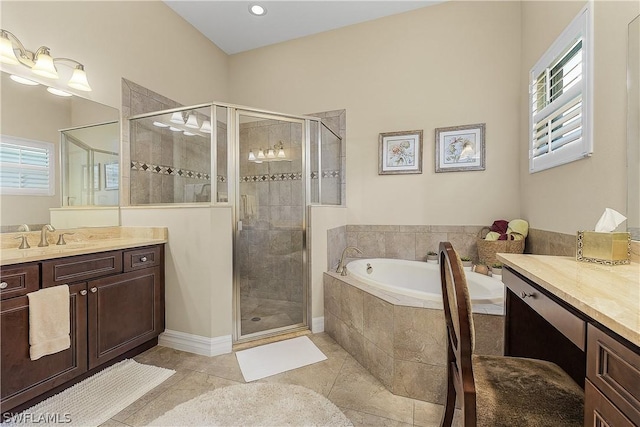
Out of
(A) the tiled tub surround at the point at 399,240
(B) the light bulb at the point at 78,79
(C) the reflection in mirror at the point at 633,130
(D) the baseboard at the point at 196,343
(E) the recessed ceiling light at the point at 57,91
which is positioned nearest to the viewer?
(C) the reflection in mirror at the point at 633,130

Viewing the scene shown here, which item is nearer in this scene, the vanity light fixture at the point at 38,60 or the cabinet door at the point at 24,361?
the cabinet door at the point at 24,361

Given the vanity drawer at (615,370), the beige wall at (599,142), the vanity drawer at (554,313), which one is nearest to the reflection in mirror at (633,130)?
the beige wall at (599,142)

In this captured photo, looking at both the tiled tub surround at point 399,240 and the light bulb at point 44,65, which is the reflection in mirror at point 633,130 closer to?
the tiled tub surround at point 399,240

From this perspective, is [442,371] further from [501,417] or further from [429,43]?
[429,43]

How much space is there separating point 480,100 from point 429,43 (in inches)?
31.4

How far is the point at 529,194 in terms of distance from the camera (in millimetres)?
2336

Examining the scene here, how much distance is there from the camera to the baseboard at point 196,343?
6.93 ft

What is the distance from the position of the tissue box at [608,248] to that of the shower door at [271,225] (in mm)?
1865

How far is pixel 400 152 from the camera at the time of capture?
2.95 m


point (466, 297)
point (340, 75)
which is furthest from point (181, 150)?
point (466, 297)

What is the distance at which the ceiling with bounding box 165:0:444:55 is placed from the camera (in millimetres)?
2779

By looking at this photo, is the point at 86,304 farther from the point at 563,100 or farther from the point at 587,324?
the point at 563,100

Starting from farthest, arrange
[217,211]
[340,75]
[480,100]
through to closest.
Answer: [340,75], [480,100], [217,211]

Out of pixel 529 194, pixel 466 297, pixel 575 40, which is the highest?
pixel 575 40
